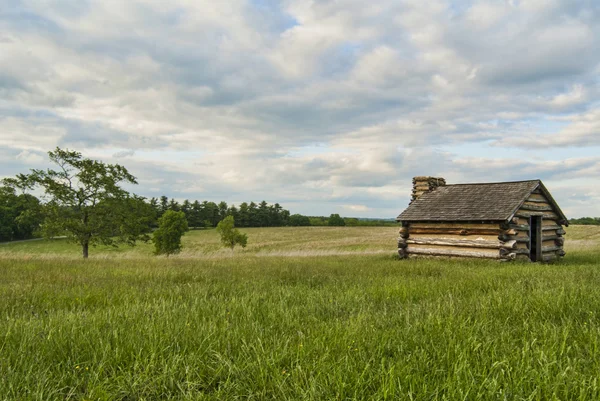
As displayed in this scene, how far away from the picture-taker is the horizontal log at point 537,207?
634 inches

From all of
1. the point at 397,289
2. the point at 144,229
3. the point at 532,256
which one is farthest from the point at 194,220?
the point at 397,289

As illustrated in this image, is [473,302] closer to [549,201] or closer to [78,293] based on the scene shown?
[78,293]

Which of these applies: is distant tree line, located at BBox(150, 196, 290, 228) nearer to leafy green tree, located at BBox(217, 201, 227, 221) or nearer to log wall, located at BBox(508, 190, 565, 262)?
leafy green tree, located at BBox(217, 201, 227, 221)

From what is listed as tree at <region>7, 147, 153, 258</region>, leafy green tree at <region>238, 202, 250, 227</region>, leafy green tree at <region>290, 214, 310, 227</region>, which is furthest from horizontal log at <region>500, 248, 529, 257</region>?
leafy green tree at <region>238, 202, 250, 227</region>

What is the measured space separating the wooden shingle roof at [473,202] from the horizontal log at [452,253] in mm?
1487

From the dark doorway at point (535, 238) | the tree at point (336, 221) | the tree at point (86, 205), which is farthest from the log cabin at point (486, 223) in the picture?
the tree at point (336, 221)

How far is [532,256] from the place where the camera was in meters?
17.3

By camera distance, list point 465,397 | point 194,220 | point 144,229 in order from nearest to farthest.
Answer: point 465,397 → point 144,229 → point 194,220

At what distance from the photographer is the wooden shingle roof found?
1547 centimetres

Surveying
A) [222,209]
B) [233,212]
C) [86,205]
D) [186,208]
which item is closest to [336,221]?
[233,212]

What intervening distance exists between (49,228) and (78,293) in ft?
83.3

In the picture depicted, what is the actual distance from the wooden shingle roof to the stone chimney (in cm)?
66

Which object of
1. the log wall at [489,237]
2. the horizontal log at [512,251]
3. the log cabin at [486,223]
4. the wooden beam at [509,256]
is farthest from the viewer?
the log cabin at [486,223]

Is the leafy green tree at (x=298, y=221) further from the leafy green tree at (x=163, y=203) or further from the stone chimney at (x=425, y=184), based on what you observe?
the stone chimney at (x=425, y=184)
